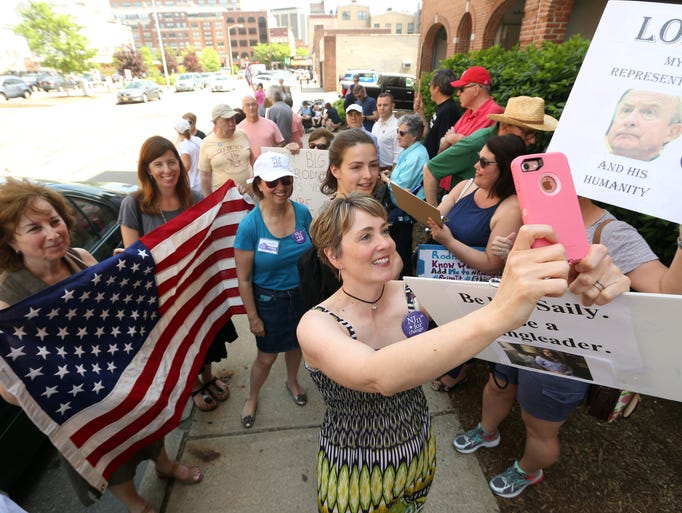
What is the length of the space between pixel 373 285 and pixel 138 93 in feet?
115

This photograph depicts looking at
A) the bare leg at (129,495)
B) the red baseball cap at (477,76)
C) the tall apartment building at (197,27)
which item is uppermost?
the tall apartment building at (197,27)

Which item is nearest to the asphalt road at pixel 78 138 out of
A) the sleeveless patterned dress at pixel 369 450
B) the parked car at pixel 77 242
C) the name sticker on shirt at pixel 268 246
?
the parked car at pixel 77 242

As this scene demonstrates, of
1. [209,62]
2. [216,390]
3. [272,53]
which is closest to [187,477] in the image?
[216,390]

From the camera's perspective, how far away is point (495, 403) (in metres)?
2.52

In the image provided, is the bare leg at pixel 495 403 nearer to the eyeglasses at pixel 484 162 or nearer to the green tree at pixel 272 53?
the eyeglasses at pixel 484 162

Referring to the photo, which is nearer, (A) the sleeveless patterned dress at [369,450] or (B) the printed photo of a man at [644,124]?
(B) the printed photo of a man at [644,124]

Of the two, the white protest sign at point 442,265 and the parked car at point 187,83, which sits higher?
the white protest sign at point 442,265

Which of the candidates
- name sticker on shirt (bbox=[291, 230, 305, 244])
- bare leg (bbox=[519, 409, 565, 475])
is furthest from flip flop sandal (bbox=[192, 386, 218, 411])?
bare leg (bbox=[519, 409, 565, 475])

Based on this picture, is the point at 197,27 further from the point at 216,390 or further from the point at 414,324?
the point at 414,324

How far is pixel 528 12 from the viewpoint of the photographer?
733 cm

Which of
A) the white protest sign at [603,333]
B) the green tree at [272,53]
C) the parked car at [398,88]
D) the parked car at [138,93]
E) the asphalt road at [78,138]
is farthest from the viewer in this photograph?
the green tree at [272,53]

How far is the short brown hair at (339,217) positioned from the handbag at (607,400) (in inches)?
44.2

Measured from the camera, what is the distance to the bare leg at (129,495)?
212 cm

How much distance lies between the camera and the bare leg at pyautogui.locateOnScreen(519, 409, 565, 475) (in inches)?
80.9
